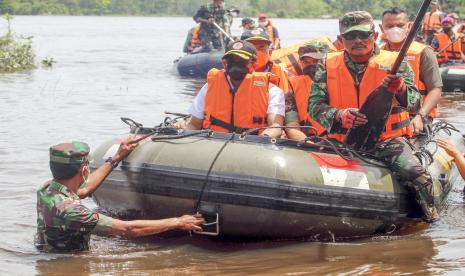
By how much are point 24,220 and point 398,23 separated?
12.0ft

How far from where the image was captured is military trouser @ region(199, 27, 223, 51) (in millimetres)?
19281

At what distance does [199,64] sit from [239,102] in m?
12.1

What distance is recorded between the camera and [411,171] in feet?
21.5

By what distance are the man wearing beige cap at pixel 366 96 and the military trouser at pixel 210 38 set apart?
12.5 meters

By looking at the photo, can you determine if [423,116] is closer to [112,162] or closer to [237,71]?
[237,71]

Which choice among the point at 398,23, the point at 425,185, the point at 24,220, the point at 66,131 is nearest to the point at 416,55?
the point at 398,23

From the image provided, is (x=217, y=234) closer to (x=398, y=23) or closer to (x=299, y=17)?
(x=398, y=23)

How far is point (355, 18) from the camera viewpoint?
6.68 meters

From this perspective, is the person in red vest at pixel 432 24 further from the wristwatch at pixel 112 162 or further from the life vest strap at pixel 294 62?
the wristwatch at pixel 112 162

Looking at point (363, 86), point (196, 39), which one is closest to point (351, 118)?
point (363, 86)

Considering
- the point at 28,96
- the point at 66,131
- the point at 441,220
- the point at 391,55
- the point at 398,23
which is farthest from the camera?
the point at 28,96

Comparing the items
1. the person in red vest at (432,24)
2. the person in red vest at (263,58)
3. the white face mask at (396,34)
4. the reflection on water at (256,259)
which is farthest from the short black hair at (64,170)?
the person in red vest at (432,24)

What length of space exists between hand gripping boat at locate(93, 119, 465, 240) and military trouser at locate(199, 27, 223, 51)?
1262 cm

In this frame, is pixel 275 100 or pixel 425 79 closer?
pixel 275 100
